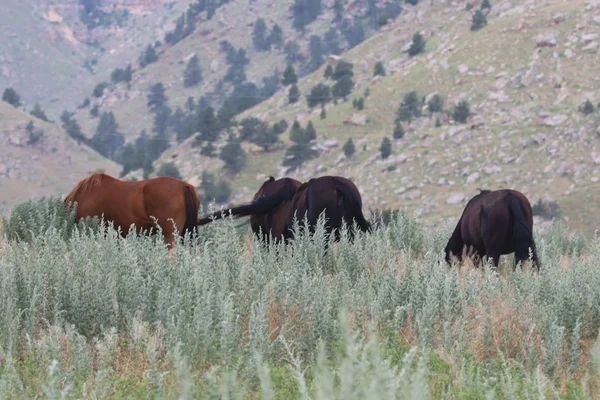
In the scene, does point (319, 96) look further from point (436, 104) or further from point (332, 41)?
point (332, 41)

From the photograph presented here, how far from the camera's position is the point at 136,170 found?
11644 centimetres

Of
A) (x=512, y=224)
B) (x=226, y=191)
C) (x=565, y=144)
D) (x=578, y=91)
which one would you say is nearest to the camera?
(x=512, y=224)

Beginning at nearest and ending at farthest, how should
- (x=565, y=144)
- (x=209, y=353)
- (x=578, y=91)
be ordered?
1. (x=209, y=353)
2. (x=565, y=144)
3. (x=578, y=91)

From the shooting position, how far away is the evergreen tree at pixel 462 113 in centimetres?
9469

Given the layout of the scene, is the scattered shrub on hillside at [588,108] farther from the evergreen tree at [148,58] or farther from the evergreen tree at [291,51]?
the evergreen tree at [148,58]

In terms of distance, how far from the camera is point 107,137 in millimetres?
154625

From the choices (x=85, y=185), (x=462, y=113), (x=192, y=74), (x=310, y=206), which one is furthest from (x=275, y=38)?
(x=310, y=206)

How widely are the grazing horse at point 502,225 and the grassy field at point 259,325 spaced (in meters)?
2.37

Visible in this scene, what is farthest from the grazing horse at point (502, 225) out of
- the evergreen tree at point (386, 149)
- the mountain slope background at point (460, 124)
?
the evergreen tree at point (386, 149)

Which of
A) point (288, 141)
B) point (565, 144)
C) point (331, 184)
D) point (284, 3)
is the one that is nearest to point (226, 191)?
point (288, 141)

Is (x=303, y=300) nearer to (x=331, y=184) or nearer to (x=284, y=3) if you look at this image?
(x=331, y=184)

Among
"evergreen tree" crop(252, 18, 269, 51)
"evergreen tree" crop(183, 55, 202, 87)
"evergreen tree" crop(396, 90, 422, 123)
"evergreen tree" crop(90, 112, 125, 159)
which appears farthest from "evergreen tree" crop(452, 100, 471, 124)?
"evergreen tree" crop(252, 18, 269, 51)

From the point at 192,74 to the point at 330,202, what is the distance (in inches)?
6773

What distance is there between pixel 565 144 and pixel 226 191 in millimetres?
36445
